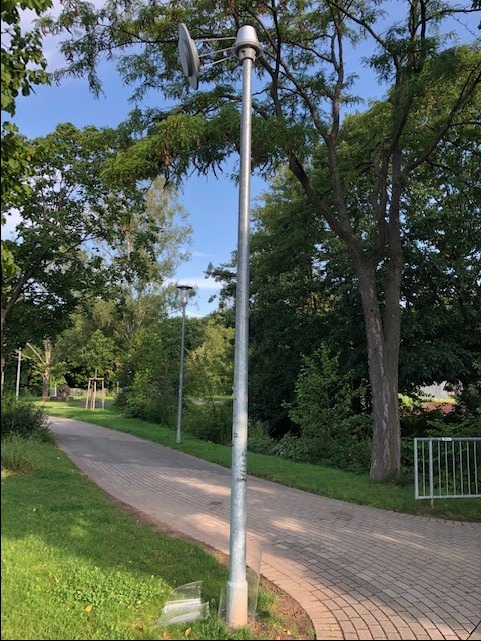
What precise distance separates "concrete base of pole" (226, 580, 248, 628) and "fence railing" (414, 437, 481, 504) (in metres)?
5.18

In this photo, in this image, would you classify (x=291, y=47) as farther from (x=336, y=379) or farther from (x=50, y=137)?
(x=336, y=379)

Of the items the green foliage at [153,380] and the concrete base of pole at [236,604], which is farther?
the green foliage at [153,380]

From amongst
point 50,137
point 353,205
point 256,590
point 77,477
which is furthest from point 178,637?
point 50,137

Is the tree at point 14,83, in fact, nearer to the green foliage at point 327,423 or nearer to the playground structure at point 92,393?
the green foliage at point 327,423

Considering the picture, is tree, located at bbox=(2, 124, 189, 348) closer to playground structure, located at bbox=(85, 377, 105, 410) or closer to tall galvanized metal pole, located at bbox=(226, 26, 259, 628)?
tall galvanized metal pole, located at bbox=(226, 26, 259, 628)

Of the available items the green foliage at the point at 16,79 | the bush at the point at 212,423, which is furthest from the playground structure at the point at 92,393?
the green foliage at the point at 16,79

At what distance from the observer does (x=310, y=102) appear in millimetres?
12258

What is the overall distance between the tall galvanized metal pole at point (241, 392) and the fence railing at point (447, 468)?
16.5ft

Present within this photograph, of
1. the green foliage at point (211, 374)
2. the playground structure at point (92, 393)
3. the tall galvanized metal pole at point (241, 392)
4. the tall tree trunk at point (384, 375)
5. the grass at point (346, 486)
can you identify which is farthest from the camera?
the playground structure at point (92, 393)

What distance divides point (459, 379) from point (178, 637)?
1630 centimetres

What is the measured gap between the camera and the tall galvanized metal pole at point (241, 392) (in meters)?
4.05

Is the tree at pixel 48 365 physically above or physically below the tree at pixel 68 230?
below

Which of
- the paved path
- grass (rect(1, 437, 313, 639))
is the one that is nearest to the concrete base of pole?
grass (rect(1, 437, 313, 639))

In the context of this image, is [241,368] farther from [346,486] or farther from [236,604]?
[346,486]
